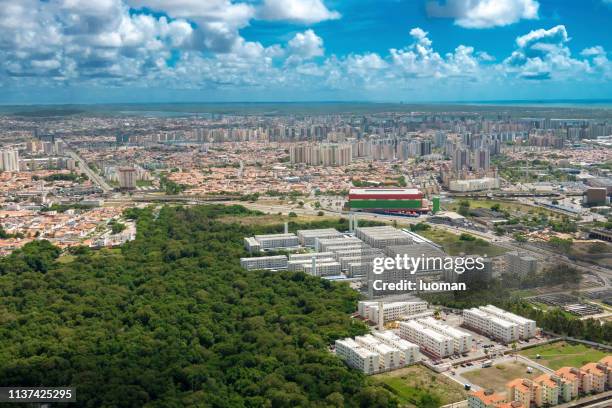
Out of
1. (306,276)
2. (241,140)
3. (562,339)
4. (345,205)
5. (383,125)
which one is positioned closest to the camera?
(562,339)

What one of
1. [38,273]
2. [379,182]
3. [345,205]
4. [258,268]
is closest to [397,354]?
[258,268]

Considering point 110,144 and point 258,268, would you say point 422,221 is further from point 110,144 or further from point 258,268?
point 110,144

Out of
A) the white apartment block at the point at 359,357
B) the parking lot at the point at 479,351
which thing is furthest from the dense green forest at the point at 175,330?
the parking lot at the point at 479,351

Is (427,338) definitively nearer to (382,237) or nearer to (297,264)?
(297,264)

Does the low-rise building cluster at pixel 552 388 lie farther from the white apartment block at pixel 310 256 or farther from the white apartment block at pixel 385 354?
the white apartment block at pixel 310 256

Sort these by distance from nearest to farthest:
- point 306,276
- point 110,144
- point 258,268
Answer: point 306,276
point 258,268
point 110,144

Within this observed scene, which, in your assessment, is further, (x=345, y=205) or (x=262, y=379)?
(x=345, y=205)
